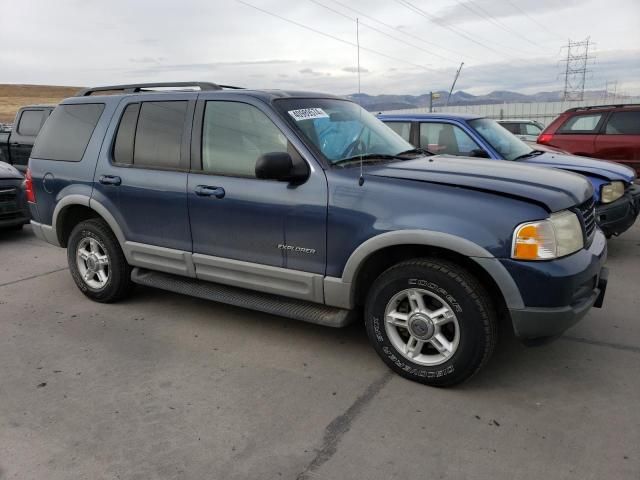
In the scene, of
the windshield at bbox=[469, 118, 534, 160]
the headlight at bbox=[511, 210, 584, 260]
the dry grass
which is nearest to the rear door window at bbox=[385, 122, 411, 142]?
the windshield at bbox=[469, 118, 534, 160]

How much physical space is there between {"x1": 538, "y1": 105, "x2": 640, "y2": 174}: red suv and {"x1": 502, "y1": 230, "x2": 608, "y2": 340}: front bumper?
644 centimetres

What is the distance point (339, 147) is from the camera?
3.81m

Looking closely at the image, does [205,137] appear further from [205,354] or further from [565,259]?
[565,259]

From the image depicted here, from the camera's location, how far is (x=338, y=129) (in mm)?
4008

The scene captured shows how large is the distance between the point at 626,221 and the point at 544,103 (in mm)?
34819

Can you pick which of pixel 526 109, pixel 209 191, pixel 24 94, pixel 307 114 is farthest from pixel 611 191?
pixel 24 94

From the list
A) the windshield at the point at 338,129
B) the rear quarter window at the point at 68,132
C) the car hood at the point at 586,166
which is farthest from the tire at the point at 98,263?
the car hood at the point at 586,166

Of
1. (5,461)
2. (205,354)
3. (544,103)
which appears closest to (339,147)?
(205,354)

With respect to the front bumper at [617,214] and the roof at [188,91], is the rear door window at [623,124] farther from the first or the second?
the roof at [188,91]

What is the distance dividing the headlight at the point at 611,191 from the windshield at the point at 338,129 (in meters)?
2.73

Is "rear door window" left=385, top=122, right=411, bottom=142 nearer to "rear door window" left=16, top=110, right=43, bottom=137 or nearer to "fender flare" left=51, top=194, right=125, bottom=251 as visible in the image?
"fender flare" left=51, top=194, right=125, bottom=251

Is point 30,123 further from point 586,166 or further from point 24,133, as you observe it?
point 586,166

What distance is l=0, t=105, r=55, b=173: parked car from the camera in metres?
11.1

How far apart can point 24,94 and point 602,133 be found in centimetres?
8598
